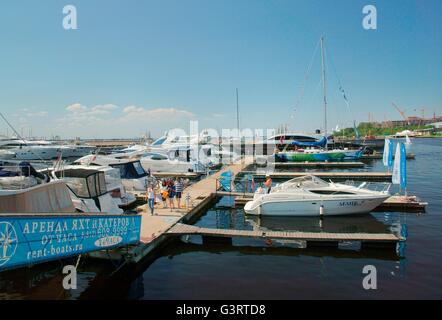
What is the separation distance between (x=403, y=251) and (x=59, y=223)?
13073mm

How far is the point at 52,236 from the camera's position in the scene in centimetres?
859

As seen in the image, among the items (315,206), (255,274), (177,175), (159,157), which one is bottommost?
(255,274)

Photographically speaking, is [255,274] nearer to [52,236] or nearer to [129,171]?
[52,236]

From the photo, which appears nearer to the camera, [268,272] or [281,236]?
[268,272]

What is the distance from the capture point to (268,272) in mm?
12102

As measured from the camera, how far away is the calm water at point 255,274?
10.4 m

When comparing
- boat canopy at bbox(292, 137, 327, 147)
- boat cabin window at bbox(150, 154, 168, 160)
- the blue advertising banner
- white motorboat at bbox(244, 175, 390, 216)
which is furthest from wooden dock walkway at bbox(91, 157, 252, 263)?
boat canopy at bbox(292, 137, 327, 147)

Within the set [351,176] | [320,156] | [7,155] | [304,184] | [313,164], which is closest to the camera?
[304,184]

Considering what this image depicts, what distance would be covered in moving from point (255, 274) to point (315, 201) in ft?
28.2

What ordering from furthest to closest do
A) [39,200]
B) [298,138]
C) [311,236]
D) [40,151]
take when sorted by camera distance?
1. [298,138]
2. [40,151]
3. [311,236]
4. [39,200]

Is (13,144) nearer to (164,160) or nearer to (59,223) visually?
(164,160)

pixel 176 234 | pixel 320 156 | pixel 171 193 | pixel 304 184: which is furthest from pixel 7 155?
pixel 304 184
